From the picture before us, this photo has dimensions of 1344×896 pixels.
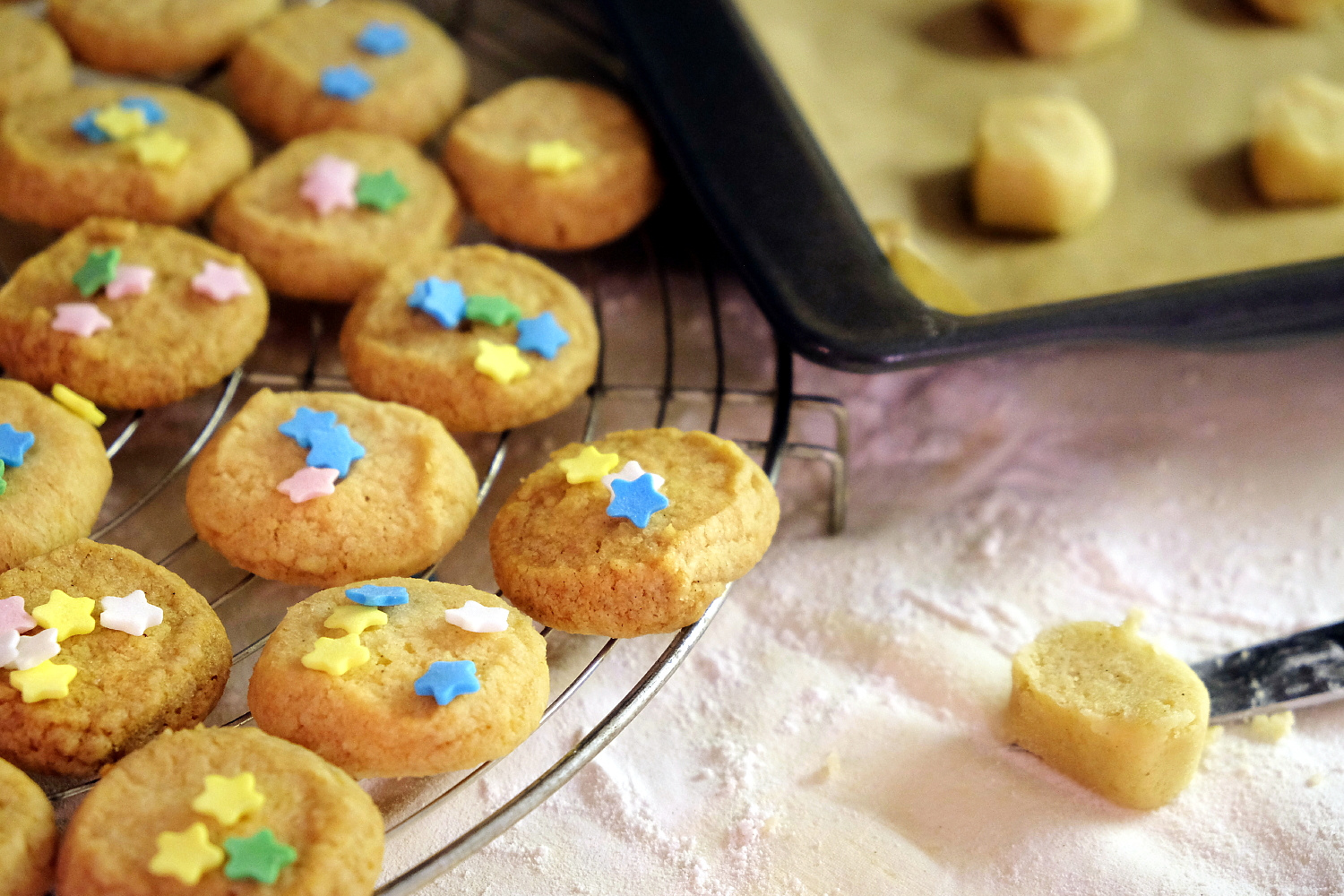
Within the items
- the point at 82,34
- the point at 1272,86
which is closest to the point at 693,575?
the point at 82,34

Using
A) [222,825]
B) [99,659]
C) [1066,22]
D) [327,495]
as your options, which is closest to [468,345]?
[327,495]

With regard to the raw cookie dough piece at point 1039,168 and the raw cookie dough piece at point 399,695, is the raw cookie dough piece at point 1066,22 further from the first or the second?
the raw cookie dough piece at point 399,695

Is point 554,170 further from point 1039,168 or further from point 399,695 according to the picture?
point 399,695

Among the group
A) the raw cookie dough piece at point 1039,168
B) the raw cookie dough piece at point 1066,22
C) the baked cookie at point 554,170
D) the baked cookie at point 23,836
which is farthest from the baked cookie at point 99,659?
the raw cookie dough piece at point 1066,22

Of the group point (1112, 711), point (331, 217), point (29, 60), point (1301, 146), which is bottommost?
point (1112, 711)

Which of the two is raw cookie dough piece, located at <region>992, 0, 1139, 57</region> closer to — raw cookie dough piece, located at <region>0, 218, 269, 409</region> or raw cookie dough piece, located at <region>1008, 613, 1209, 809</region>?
raw cookie dough piece, located at <region>1008, 613, 1209, 809</region>

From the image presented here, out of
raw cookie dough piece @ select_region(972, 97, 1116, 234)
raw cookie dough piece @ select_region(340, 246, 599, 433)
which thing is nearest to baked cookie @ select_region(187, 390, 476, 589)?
raw cookie dough piece @ select_region(340, 246, 599, 433)

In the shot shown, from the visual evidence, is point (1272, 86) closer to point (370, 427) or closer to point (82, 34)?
point (370, 427)
